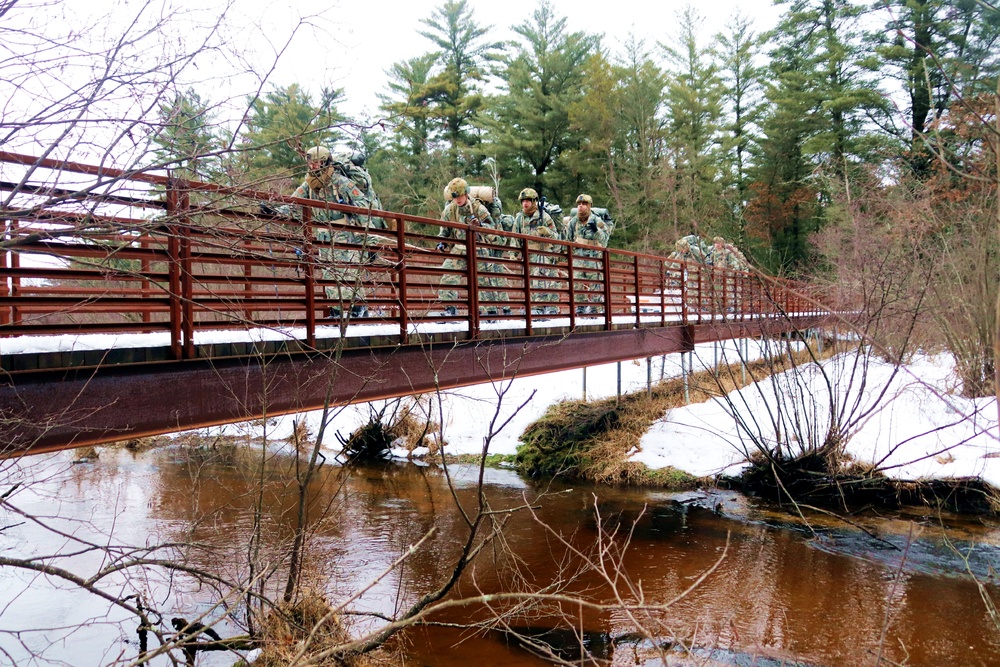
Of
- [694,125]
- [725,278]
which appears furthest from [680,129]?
[725,278]

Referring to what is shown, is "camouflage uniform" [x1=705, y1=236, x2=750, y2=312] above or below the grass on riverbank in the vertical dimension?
above

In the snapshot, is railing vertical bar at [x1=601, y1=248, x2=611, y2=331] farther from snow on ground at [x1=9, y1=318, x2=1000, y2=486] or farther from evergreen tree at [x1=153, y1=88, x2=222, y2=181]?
evergreen tree at [x1=153, y1=88, x2=222, y2=181]

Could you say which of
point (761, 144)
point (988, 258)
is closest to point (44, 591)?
point (988, 258)

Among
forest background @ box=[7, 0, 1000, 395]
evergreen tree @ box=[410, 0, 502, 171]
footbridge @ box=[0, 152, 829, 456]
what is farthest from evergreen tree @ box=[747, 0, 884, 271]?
footbridge @ box=[0, 152, 829, 456]

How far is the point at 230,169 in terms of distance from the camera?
3705 millimetres

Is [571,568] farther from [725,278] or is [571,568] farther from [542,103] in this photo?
[542,103]

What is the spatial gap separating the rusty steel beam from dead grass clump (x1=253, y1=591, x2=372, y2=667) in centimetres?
145

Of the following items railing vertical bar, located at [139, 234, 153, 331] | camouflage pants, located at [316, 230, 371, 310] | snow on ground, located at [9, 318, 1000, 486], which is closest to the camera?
railing vertical bar, located at [139, 234, 153, 331]

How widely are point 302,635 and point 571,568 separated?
3.95 m

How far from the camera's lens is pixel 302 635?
5508 millimetres

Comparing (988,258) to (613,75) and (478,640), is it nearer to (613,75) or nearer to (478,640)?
(478,640)

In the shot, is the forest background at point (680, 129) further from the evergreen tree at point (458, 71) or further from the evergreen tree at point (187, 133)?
the evergreen tree at point (187, 133)

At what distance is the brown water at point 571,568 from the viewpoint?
6.23 meters

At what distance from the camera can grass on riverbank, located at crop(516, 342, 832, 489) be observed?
42.4 feet
